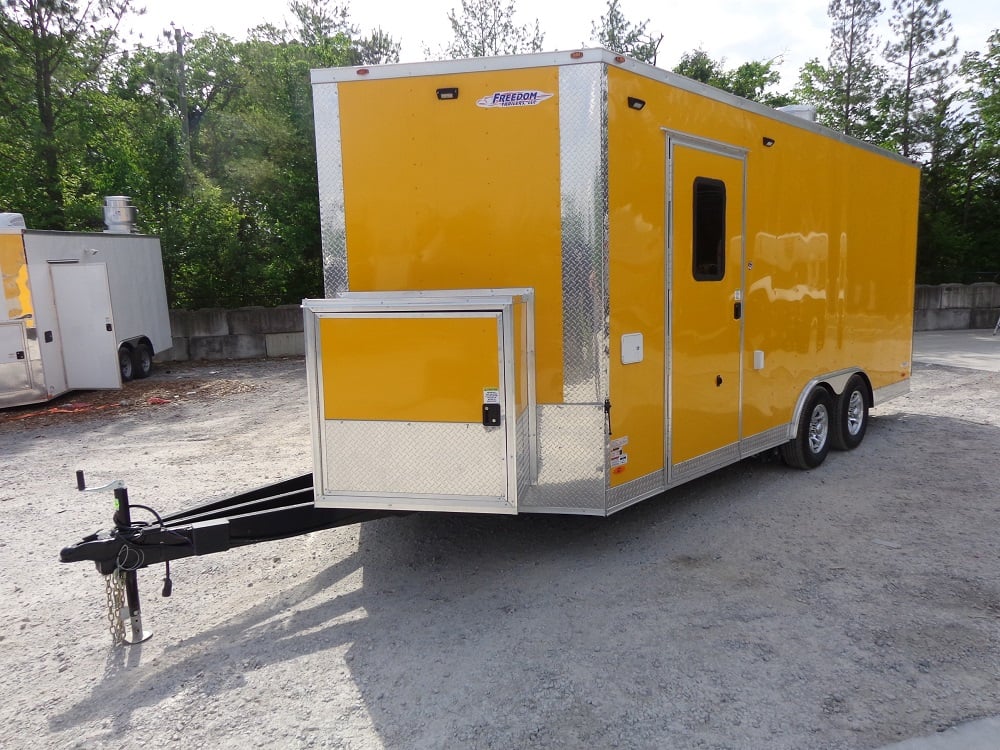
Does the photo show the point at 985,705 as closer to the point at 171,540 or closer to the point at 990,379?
the point at 171,540

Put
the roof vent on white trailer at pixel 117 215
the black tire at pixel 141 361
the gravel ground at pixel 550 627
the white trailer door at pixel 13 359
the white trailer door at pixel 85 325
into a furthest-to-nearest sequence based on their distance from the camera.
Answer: the roof vent on white trailer at pixel 117 215 < the black tire at pixel 141 361 < the white trailer door at pixel 85 325 < the white trailer door at pixel 13 359 < the gravel ground at pixel 550 627

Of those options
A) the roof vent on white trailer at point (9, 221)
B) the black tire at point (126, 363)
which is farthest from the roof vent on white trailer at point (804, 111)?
the black tire at point (126, 363)

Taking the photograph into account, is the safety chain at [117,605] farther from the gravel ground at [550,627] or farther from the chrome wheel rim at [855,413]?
the chrome wheel rim at [855,413]

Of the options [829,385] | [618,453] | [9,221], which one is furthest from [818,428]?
[9,221]

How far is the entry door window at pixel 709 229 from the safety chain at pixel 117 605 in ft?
12.6

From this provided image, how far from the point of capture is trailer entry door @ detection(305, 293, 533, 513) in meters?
3.74

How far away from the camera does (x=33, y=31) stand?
50.8ft

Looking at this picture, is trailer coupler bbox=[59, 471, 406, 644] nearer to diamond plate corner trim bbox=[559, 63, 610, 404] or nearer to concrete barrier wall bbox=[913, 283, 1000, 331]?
diamond plate corner trim bbox=[559, 63, 610, 404]

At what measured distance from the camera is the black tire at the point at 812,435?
6.32 meters

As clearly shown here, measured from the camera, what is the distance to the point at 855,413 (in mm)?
7234

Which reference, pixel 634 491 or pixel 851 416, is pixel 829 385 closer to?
pixel 851 416

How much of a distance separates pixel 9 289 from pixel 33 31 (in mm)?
8919

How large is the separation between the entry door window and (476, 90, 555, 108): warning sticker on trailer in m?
1.36

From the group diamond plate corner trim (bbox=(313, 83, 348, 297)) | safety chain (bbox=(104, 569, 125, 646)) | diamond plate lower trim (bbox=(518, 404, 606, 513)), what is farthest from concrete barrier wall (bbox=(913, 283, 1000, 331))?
safety chain (bbox=(104, 569, 125, 646))
